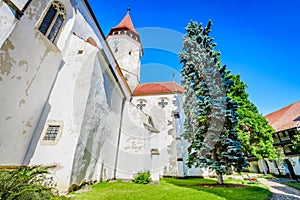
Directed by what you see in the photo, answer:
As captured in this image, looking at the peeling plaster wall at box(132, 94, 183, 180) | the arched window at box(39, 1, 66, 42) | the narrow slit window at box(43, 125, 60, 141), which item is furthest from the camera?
the peeling plaster wall at box(132, 94, 183, 180)

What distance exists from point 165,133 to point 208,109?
30.1ft

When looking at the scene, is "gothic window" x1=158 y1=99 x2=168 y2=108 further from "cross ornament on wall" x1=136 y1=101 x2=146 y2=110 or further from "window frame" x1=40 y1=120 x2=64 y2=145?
"window frame" x1=40 y1=120 x2=64 y2=145

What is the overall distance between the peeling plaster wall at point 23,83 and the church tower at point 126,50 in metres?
15.1

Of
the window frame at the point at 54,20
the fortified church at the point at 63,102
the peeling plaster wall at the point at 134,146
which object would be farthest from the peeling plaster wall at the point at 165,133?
the window frame at the point at 54,20

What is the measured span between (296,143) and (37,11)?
73.5 feet

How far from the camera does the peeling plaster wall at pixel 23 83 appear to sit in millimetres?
5215

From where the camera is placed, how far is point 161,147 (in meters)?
16.7

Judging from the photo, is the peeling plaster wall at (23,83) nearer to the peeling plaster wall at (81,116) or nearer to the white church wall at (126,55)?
the peeling plaster wall at (81,116)

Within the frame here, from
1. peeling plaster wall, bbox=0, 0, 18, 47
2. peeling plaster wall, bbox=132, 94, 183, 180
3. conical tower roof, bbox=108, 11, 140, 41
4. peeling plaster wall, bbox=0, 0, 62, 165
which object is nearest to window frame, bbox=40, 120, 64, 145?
peeling plaster wall, bbox=0, 0, 62, 165

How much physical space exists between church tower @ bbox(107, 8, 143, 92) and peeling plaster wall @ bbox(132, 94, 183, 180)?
14.4 ft

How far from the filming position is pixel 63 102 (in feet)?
22.9

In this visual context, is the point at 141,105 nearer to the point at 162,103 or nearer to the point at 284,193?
the point at 162,103

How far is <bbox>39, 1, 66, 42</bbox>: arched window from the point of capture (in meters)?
7.21

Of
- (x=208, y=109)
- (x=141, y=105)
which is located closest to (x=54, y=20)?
(x=208, y=109)
